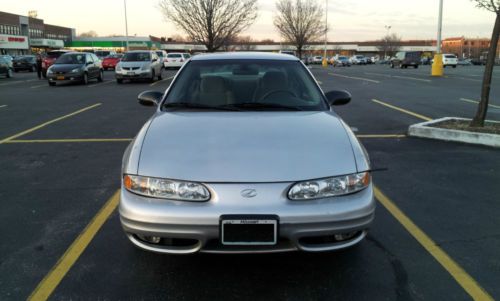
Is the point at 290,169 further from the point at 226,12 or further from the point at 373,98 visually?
the point at 226,12

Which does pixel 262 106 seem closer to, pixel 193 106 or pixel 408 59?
pixel 193 106

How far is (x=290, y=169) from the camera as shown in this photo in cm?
279

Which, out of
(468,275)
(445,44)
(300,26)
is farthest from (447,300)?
(445,44)

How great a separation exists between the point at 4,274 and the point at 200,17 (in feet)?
103

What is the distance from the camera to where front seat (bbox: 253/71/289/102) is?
4.12 m

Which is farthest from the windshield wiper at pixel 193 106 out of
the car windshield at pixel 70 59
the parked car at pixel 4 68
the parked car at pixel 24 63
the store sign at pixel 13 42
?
the store sign at pixel 13 42

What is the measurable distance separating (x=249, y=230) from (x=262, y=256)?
0.83 metres

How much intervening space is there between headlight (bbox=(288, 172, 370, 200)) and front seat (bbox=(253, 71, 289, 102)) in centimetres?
144

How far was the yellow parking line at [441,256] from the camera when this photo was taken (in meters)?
2.96

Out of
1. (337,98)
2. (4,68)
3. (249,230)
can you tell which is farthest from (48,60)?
(249,230)

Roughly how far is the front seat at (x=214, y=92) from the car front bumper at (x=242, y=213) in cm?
144

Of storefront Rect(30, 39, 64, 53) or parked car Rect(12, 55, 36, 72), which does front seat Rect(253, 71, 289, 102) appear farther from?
storefront Rect(30, 39, 64, 53)

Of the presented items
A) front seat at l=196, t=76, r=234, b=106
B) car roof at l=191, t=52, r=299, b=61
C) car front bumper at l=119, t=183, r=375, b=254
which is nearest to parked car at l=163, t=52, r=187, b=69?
car roof at l=191, t=52, r=299, b=61

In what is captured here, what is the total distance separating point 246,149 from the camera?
296 cm
